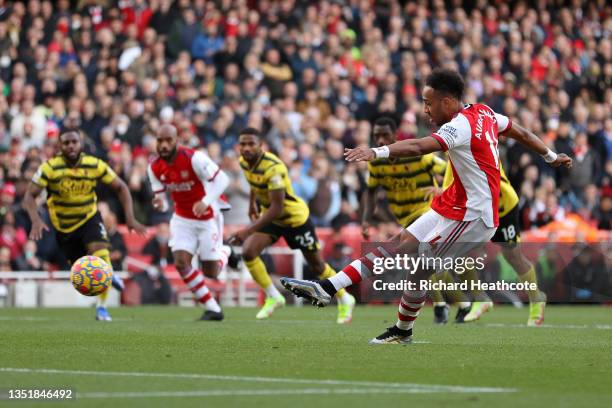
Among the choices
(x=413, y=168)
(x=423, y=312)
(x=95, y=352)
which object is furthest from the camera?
(x=423, y=312)

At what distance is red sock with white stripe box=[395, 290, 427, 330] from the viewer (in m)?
11.3

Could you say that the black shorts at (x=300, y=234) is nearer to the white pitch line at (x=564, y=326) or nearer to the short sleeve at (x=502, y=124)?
the white pitch line at (x=564, y=326)

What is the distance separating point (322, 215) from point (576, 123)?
23.4 feet

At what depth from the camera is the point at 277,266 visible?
2389 cm

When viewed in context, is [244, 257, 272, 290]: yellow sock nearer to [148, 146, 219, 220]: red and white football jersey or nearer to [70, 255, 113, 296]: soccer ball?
[148, 146, 219, 220]: red and white football jersey

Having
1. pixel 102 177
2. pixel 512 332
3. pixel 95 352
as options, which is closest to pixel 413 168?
pixel 512 332

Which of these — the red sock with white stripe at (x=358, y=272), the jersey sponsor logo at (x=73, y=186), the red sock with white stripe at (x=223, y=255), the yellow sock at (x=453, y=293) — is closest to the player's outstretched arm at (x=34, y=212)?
the jersey sponsor logo at (x=73, y=186)

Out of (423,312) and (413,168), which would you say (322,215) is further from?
(413,168)

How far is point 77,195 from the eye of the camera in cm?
1686

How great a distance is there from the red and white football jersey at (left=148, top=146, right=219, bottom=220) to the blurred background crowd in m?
5.01

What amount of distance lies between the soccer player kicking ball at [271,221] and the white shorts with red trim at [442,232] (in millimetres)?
5191

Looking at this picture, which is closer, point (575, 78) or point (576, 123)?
point (576, 123)

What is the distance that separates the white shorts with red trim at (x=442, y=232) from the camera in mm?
11047

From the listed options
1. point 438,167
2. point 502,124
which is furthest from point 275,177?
point 502,124
